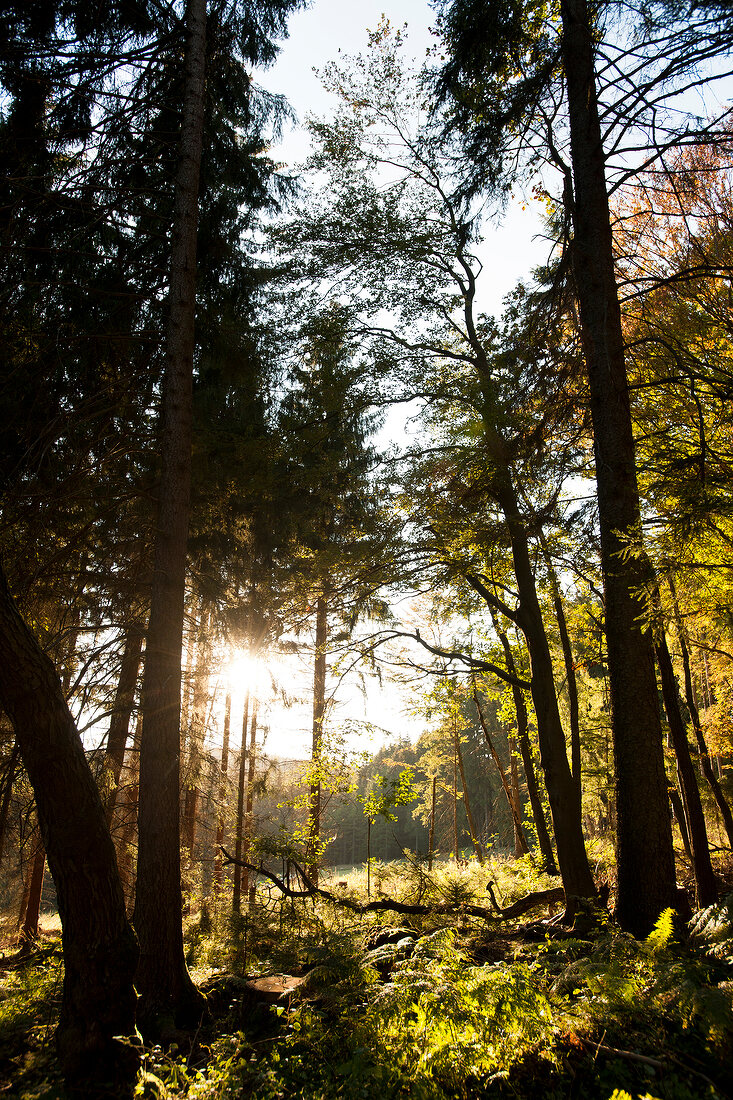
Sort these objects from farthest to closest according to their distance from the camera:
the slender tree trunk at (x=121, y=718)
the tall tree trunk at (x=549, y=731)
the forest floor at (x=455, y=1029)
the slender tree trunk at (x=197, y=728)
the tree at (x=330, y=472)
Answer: the tree at (x=330, y=472), the tall tree trunk at (x=549, y=731), the slender tree trunk at (x=197, y=728), the slender tree trunk at (x=121, y=718), the forest floor at (x=455, y=1029)

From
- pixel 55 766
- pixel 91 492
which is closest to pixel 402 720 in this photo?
pixel 91 492

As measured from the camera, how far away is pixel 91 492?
621 cm

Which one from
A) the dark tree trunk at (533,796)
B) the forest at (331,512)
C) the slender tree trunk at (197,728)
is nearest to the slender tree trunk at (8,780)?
the forest at (331,512)

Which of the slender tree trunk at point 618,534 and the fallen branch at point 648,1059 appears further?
the slender tree trunk at point 618,534

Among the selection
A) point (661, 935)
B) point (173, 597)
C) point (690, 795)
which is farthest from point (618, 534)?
point (690, 795)

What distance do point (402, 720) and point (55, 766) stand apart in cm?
859

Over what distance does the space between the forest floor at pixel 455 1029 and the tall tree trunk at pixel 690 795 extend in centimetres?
332

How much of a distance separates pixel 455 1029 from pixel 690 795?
21.1 ft

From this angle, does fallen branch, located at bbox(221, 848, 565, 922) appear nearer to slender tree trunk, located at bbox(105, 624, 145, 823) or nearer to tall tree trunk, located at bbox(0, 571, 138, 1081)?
slender tree trunk, located at bbox(105, 624, 145, 823)

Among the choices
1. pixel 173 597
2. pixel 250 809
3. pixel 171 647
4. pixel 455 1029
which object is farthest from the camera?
pixel 250 809

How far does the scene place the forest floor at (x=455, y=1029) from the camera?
262 centimetres

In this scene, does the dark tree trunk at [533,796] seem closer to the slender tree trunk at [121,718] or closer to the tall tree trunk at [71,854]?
the slender tree trunk at [121,718]

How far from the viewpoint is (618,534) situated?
4402mm

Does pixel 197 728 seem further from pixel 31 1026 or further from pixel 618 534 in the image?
pixel 618 534
